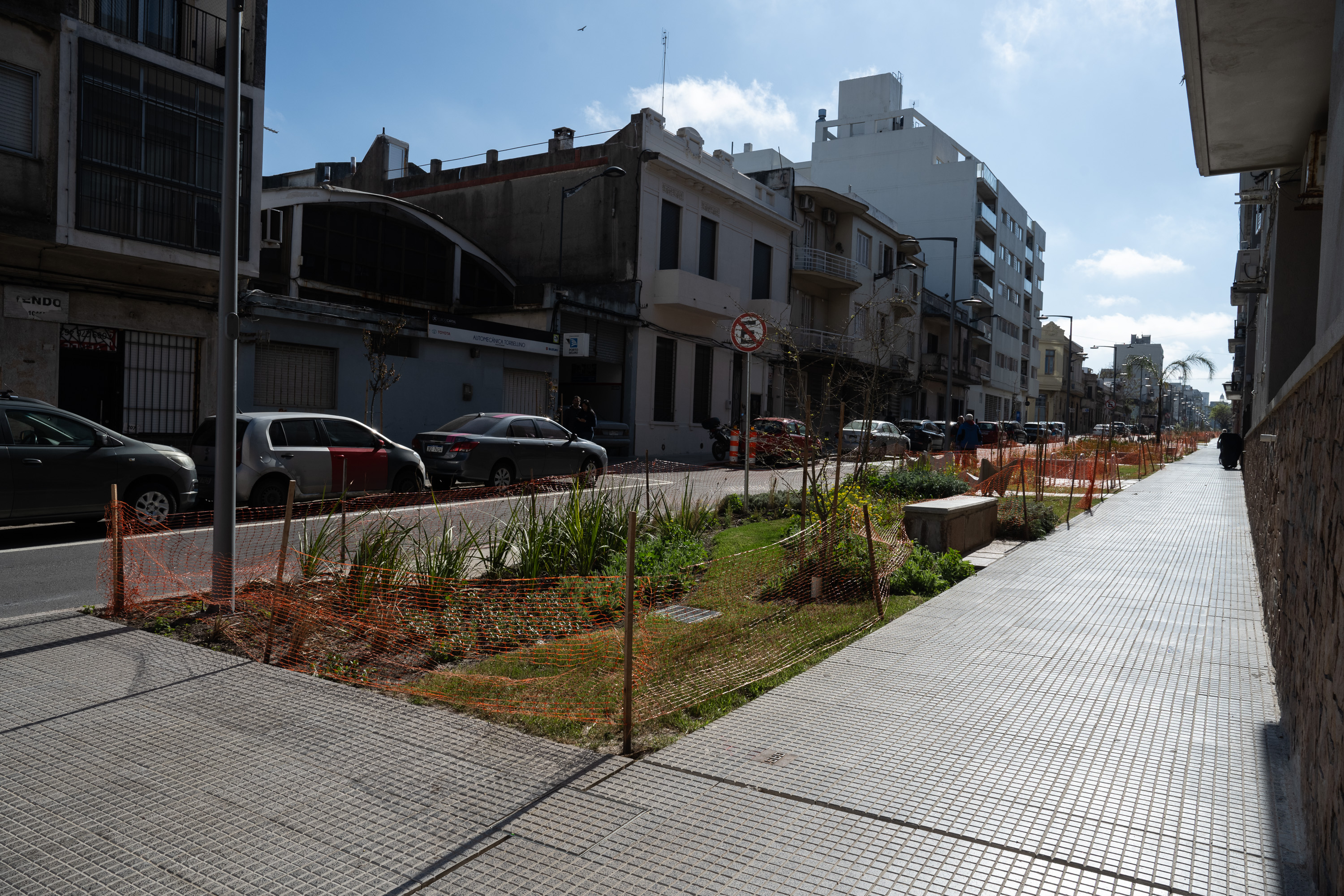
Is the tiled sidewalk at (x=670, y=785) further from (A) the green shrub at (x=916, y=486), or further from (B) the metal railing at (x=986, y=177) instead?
(B) the metal railing at (x=986, y=177)

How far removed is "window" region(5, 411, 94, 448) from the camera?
988 cm

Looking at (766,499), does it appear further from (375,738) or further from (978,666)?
(375,738)

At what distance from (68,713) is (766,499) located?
10132 millimetres

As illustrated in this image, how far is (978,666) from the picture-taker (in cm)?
568

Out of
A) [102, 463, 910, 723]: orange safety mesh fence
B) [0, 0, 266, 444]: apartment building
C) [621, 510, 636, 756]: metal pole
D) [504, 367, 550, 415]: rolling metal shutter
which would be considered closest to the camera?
[621, 510, 636, 756]: metal pole

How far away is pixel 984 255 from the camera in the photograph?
63.3 m

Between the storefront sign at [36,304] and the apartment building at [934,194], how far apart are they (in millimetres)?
46003

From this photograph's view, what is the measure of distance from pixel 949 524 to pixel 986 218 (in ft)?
192

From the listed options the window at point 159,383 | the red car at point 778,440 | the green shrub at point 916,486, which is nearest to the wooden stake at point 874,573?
the green shrub at point 916,486

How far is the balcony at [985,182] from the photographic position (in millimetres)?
59469

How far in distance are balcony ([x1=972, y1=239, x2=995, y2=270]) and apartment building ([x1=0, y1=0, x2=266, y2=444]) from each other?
5159cm

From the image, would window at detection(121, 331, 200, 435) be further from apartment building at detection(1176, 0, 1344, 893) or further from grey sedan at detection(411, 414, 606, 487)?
apartment building at detection(1176, 0, 1344, 893)

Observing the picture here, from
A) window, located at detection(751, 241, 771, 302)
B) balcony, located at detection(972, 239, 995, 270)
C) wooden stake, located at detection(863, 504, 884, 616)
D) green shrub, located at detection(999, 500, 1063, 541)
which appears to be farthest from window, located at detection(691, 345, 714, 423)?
balcony, located at detection(972, 239, 995, 270)

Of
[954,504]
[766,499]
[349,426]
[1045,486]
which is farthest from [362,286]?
[954,504]
